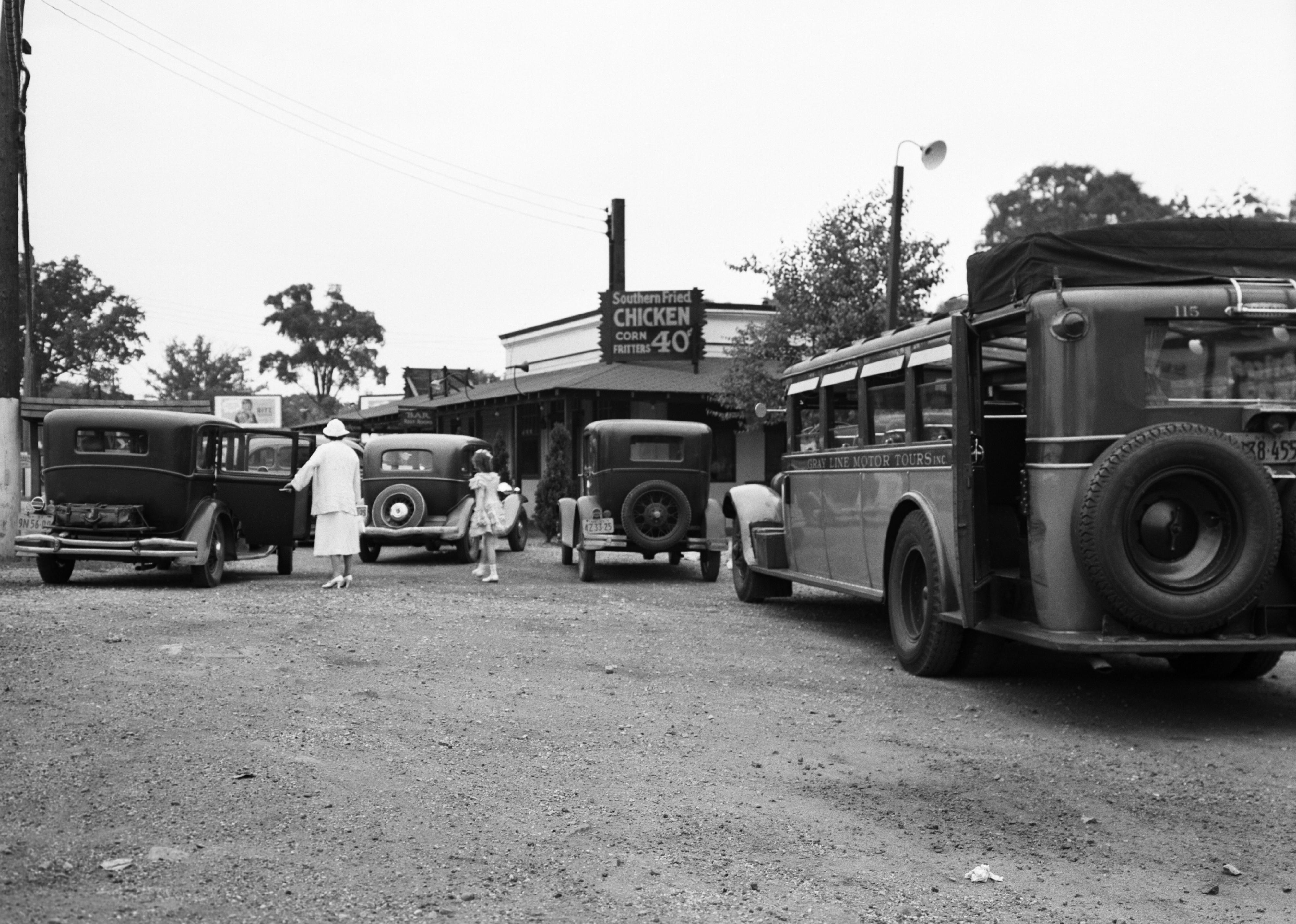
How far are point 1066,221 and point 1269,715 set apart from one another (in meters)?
59.5

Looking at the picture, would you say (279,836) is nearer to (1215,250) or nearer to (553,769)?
(553,769)

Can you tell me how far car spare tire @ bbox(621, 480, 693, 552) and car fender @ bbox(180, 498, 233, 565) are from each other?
16.2 feet

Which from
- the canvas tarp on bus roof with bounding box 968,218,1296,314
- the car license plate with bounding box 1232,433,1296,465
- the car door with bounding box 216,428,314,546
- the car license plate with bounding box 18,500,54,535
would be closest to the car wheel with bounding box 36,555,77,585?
the car license plate with bounding box 18,500,54,535

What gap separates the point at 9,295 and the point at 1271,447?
50.3ft

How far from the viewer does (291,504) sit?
15.7 metres

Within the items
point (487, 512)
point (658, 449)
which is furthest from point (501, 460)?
point (487, 512)

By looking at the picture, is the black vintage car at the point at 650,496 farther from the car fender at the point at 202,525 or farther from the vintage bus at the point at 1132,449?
the vintage bus at the point at 1132,449

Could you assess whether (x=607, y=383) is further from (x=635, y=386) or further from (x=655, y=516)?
(x=655, y=516)

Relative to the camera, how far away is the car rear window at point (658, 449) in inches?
680

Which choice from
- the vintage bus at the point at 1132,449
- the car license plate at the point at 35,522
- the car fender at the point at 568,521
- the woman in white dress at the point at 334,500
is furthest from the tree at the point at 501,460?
the vintage bus at the point at 1132,449

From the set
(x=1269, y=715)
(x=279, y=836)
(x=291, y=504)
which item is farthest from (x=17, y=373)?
(x=1269, y=715)

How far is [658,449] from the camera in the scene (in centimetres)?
1733

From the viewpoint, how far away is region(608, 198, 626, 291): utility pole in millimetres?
34219

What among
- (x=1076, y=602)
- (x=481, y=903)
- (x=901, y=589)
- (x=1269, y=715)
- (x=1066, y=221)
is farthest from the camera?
(x=1066, y=221)
